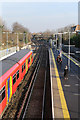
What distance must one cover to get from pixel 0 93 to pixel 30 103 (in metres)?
3.23

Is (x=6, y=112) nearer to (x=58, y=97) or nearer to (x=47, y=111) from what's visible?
(x=47, y=111)

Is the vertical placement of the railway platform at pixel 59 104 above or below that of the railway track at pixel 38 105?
above

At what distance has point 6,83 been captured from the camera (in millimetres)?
8680

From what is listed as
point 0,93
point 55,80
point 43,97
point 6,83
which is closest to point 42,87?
point 55,80

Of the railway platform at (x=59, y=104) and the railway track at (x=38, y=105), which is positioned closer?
the railway platform at (x=59, y=104)

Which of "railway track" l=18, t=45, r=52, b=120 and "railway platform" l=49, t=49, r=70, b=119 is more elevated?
"railway platform" l=49, t=49, r=70, b=119

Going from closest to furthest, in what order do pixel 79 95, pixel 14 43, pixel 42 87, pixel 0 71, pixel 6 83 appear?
pixel 6 83, pixel 0 71, pixel 79 95, pixel 42 87, pixel 14 43

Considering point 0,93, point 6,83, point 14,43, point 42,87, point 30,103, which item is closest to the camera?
point 0,93

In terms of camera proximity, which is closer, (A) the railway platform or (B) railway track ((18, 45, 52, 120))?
(A) the railway platform

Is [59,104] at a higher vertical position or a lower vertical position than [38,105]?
higher

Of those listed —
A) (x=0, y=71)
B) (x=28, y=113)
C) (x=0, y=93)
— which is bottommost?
(x=28, y=113)

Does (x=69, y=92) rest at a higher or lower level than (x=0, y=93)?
lower

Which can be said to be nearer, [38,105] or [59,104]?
[59,104]

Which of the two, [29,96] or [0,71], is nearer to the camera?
[0,71]
